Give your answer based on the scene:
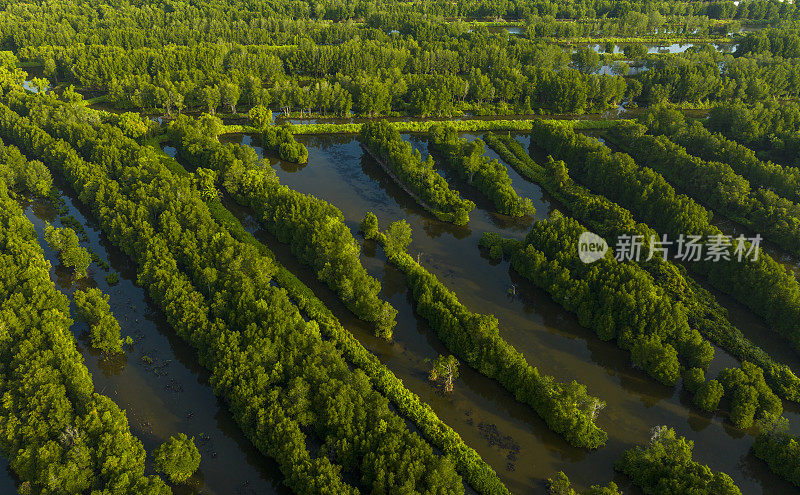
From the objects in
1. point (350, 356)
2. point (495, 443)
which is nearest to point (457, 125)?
point (350, 356)

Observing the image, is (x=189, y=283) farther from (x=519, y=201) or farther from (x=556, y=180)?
(x=556, y=180)

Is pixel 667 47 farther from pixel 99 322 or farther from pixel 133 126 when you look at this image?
pixel 99 322

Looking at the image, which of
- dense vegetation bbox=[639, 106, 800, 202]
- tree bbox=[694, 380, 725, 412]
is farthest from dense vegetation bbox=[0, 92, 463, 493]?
dense vegetation bbox=[639, 106, 800, 202]

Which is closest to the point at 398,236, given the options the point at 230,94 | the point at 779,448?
the point at 779,448

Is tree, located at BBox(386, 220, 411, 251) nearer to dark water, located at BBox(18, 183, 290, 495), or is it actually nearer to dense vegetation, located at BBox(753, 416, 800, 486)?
dark water, located at BBox(18, 183, 290, 495)

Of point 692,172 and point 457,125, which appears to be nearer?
point 692,172

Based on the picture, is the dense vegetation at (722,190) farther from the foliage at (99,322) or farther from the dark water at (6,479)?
the dark water at (6,479)
